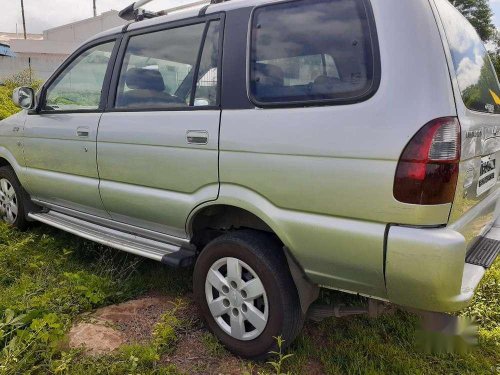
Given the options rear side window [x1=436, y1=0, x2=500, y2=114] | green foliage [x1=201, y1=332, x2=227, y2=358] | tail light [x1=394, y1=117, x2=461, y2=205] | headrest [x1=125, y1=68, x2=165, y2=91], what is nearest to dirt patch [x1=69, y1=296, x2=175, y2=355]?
green foliage [x1=201, y1=332, x2=227, y2=358]

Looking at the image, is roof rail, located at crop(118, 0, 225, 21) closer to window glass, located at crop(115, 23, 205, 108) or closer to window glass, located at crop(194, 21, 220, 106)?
window glass, located at crop(115, 23, 205, 108)

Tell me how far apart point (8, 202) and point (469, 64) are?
13.9ft

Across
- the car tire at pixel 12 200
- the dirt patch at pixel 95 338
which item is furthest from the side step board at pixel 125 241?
the dirt patch at pixel 95 338

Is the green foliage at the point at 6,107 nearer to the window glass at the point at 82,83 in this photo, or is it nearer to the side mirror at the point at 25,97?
the side mirror at the point at 25,97

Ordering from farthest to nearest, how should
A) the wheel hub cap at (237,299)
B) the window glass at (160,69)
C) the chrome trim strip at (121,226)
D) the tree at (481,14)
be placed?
1. the tree at (481,14)
2. the chrome trim strip at (121,226)
3. the window glass at (160,69)
4. the wheel hub cap at (237,299)

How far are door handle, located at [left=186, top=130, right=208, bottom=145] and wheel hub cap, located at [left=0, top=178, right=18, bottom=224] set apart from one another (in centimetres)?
262

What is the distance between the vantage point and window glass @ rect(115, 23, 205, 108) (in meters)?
2.75

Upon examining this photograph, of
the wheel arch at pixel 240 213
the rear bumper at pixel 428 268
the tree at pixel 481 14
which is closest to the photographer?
→ the rear bumper at pixel 428 268

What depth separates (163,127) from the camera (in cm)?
270

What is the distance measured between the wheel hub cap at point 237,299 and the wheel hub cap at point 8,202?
2751 mm

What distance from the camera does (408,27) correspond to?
1.89m

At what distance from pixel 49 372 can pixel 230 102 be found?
5.73 feet

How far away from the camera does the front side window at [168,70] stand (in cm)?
262

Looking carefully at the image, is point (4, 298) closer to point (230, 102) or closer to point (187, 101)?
point (187, 101)
